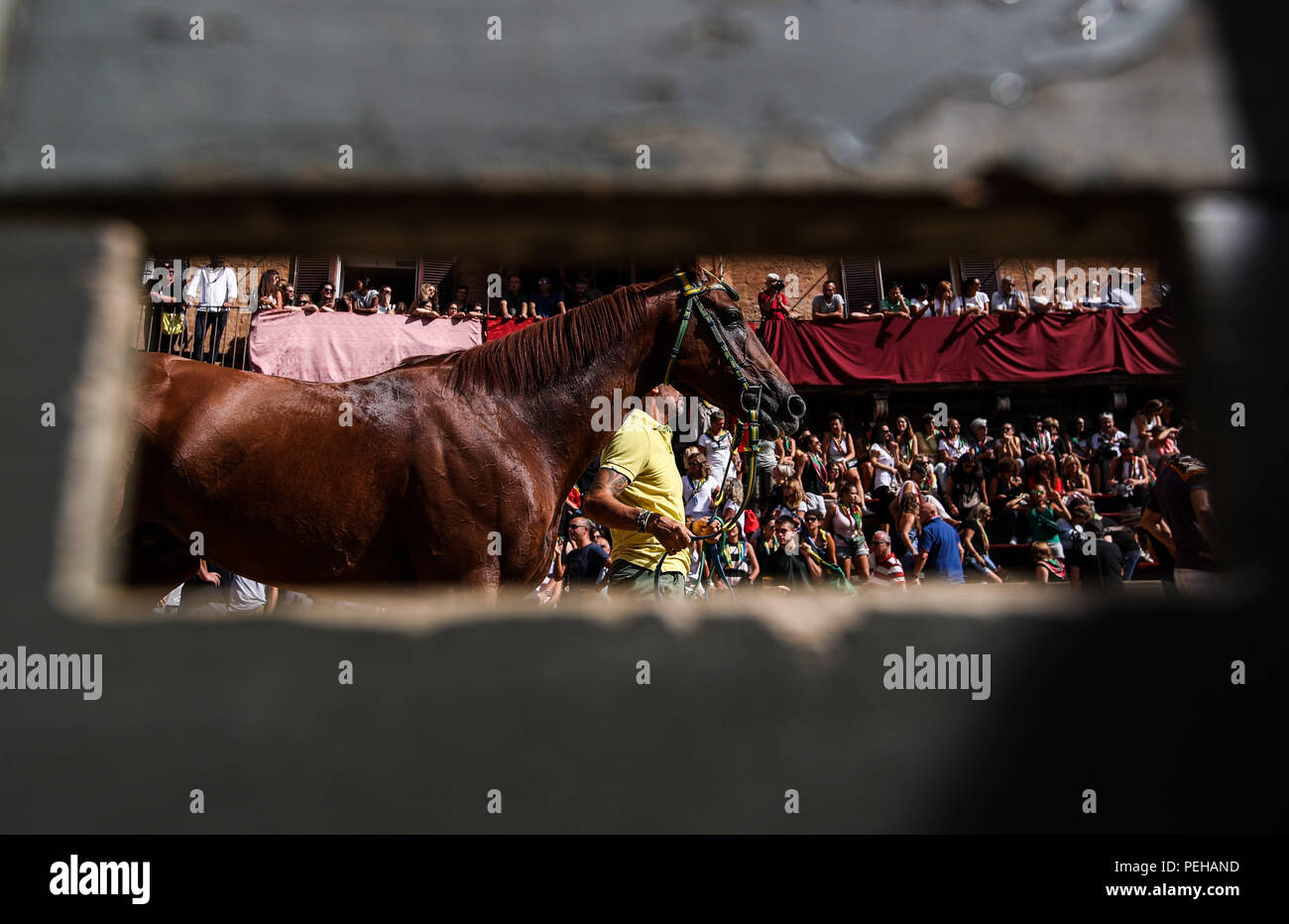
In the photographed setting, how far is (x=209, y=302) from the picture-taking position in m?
14.1

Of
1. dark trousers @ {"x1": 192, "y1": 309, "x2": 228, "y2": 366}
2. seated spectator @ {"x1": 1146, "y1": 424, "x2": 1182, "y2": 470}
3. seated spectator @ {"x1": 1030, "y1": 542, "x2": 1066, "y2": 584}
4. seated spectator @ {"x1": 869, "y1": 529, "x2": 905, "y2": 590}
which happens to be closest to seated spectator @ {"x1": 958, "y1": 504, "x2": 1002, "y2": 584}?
seated spectator @ {"x1": 1030, "y1": 542, "x2": 1066, "y2": 584}

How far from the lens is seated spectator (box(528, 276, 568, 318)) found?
49.5 feet

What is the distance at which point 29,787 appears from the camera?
5.24 feet

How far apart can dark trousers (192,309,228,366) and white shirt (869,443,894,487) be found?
9.96 metres

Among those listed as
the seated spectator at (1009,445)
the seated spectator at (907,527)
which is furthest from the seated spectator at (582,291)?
the seated spectator at (1009,445)

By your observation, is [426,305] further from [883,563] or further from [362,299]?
[883,563]

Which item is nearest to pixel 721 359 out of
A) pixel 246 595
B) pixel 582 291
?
pixel 246 595

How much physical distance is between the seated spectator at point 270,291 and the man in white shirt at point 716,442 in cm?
680

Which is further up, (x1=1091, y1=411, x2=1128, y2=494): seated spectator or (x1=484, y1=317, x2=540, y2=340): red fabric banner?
(x1=484, y1=317, x2=540, y2=340): red fabric banner

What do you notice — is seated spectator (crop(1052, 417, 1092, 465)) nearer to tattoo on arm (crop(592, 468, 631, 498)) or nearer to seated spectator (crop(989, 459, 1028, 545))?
seated spectator (crop(989, 459, 1028, 545))

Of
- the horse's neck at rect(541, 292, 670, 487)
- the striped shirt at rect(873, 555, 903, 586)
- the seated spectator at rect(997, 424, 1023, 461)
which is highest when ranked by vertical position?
the seated spectator at rect(997, 424, 1023, 461)
